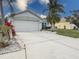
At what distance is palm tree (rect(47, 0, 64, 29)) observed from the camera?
3719cm

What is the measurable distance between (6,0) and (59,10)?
15.7 m

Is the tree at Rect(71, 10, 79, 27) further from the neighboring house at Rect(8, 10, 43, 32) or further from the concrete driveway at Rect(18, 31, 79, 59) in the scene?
the concrete driveway at Rect(18, 31, 79, 59)

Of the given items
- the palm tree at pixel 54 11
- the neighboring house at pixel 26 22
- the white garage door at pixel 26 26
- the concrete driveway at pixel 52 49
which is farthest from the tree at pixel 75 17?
the concrete driveway at pixel 52 49

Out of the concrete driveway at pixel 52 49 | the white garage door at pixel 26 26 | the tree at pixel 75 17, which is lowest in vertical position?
the concrete driveway at pixel 52 49

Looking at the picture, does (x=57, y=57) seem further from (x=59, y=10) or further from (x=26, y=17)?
(x=59, y=10)

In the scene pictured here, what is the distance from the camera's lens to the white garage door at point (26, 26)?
31.4m

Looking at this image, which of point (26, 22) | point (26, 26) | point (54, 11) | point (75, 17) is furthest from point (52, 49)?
point (75, 17)

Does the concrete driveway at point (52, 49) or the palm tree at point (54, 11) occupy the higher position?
the palm tree at point (54, 11)

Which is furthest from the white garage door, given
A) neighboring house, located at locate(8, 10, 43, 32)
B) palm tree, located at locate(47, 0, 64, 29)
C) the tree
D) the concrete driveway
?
the tree

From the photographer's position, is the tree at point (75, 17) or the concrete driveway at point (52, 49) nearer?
the concrete driveway at point (52, 49)

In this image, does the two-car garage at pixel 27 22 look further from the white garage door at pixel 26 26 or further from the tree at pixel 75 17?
the tree at pixel 75 17

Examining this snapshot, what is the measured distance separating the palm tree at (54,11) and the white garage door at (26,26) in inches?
184

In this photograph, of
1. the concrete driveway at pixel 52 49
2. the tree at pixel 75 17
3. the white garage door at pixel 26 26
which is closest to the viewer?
the concrete driveway at pixel 52 49

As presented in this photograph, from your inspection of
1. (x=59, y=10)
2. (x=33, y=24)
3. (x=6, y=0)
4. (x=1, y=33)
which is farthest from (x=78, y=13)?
(x=1, y=33)
